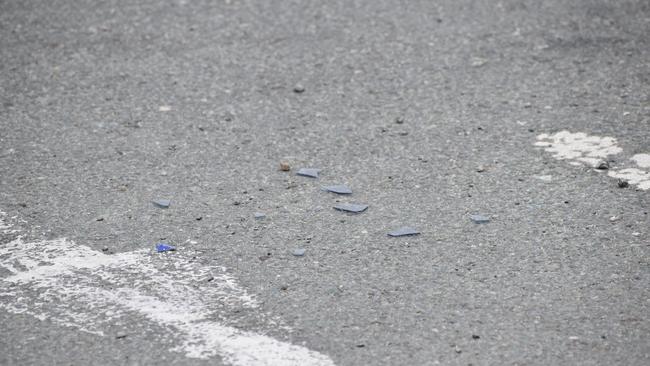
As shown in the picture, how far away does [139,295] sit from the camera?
335 centimetres

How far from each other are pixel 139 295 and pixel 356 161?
59.6 inches

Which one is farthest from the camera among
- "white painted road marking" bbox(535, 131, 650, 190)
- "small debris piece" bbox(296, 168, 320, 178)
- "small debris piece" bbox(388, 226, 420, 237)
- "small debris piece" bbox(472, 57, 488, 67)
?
"small debris piece" bbox(472, 57, 488, 67)

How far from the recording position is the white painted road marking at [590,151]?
13.4 ft

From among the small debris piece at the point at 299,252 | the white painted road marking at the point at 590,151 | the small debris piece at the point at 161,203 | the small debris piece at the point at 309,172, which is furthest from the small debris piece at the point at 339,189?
the white painted road marking at the point at 590,151

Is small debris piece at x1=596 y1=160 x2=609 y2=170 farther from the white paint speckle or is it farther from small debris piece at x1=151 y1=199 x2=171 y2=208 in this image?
small debris piece at x1=151 y1=199 x2=171 y2=208

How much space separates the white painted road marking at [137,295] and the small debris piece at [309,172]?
0.91 meters

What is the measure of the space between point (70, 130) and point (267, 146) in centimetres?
117

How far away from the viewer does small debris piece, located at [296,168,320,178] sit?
4.28 meters

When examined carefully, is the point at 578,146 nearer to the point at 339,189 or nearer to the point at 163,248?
the point at 339,189

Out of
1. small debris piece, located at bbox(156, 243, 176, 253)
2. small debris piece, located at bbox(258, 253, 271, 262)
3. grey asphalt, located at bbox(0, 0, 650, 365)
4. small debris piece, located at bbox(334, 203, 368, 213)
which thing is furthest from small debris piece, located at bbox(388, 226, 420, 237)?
small debris piece, located at bbox(156, 243, 176, 253)

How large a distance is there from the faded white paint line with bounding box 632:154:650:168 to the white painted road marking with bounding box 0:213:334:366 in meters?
2.16

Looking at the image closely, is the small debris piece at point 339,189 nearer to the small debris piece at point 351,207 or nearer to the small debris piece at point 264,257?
the small debris piece at point 351,207

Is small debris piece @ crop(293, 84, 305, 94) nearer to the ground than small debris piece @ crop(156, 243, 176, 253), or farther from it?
farther from it

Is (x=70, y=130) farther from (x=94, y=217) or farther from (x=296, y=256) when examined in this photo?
(x=296, y=256)
